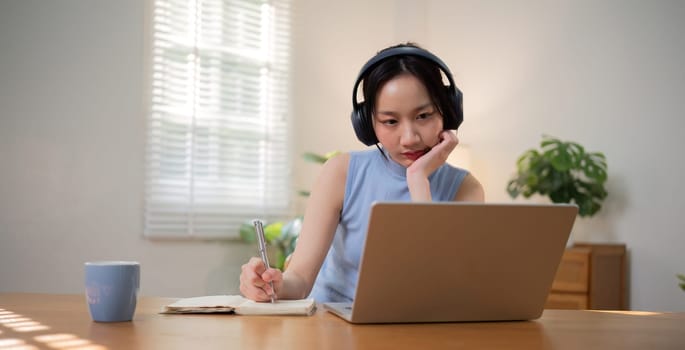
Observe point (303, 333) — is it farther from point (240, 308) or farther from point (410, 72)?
point (410, 72)

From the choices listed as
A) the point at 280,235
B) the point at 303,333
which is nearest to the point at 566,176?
the point at 280,235

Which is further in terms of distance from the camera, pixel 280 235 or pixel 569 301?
pixel 280 235

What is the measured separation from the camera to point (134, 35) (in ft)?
11.9

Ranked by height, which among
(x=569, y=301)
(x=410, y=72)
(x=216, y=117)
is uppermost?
(x=216, y=117)

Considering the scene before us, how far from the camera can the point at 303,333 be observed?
3.19ft

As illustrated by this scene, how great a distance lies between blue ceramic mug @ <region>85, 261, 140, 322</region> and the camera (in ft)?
3.47

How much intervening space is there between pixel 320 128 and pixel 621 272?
2.00m

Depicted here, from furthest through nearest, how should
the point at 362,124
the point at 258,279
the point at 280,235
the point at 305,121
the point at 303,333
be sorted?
the point at 305,121, the point at 280,235, the point at 362,124, the point at 258,279, the point at 303,333

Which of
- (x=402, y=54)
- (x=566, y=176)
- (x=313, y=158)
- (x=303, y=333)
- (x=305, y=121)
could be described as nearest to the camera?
(x=303, y=333)

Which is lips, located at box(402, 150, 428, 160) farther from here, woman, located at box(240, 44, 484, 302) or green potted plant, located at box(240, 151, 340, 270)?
green potted plant, located at box(240, 151, 340, 270)

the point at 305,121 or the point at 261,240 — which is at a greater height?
the point at 305,121

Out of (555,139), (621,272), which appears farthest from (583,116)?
(621,272)

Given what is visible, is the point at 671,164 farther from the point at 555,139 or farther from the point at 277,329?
the point at 277,329

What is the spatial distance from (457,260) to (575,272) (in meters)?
2.74
